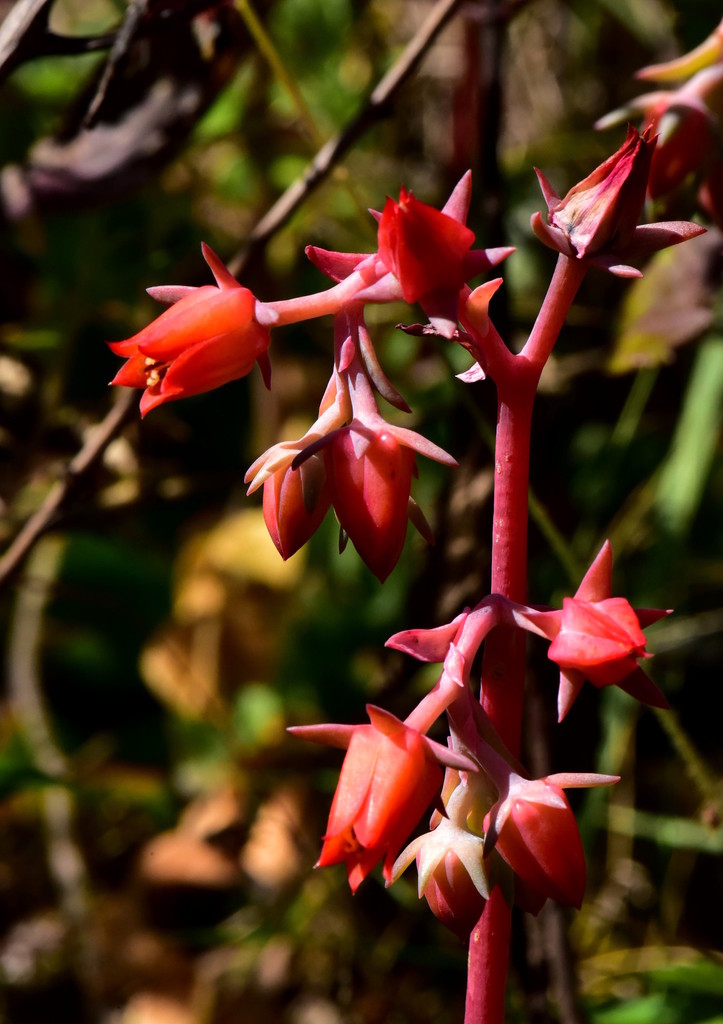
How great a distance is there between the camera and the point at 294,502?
24.4 inches

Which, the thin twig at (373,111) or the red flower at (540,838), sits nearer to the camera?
the red flower at (540,838)

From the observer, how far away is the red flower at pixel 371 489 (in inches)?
23.1

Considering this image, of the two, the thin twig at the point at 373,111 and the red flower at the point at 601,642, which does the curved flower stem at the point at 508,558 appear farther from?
the thin twig at the point at 373,111

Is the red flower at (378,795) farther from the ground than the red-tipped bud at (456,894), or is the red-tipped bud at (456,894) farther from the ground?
the red flower at (378,795)

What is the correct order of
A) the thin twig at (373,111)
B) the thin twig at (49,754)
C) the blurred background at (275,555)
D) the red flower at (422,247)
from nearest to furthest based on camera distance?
the red flower at (422,247) < the thin twig at (373,111) < the blurred background at (275,555) < the thin twig at (49,754)

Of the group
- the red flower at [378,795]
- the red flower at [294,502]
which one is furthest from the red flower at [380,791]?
the red flower at [294,502]

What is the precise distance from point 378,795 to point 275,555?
146 cm

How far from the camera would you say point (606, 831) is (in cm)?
159

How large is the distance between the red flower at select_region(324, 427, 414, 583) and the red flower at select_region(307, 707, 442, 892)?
9 centimetres

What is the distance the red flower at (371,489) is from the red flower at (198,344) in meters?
0.07

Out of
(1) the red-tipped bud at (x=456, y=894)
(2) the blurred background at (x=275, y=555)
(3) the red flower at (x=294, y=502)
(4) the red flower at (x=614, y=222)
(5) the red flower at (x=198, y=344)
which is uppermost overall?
(5) the red flower at (x=198, y=344)

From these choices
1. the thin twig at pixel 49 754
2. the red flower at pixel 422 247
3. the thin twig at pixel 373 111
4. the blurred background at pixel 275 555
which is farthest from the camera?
the thin twig at pixel 49 754

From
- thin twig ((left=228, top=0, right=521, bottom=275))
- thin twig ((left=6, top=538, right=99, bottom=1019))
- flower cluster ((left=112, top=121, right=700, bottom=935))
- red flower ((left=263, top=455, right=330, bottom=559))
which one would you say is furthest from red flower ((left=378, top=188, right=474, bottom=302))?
thin twig ((left=6, top=538, right=99, bottom=1019))

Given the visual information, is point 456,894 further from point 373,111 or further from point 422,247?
point 373,111
